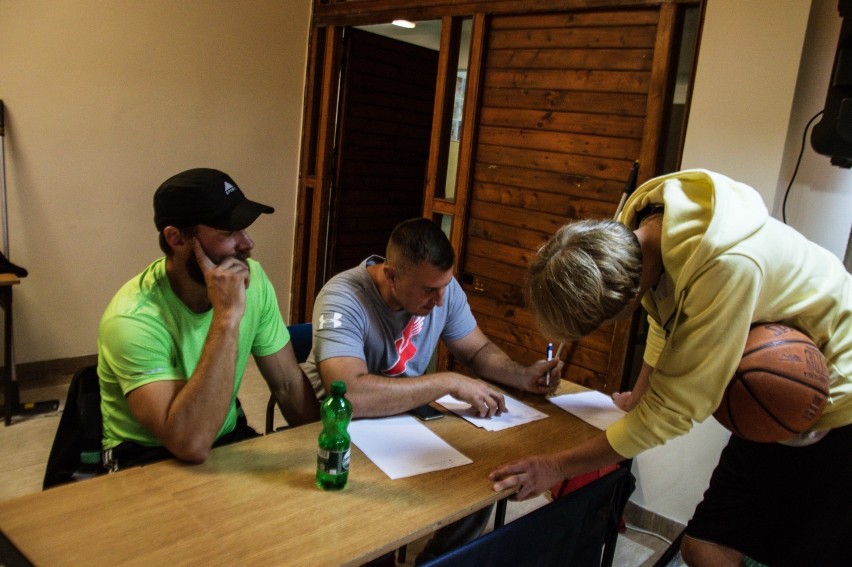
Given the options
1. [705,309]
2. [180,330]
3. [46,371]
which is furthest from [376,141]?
[705,309]

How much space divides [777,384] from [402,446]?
0.82 meters

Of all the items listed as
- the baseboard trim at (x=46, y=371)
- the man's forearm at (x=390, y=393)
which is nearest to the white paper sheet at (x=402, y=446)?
the man's forearm at (x=390, y=393)

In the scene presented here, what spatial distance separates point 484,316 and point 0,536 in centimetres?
256

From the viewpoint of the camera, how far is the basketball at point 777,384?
1266mm

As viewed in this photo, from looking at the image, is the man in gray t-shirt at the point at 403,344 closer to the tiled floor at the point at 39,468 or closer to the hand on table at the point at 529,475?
the hand on table at the point at 529,475

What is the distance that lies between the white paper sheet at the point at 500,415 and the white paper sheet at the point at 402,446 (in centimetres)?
15

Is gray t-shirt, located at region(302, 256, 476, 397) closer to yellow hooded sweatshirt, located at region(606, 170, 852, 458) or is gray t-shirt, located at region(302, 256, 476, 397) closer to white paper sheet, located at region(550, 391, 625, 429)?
white paper sheet, located at region(550, 391, 625, 429)

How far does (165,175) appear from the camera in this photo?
3.87 metres

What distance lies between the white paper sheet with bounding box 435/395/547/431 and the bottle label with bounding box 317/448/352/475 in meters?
0.51

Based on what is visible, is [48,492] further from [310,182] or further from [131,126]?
[310,182]

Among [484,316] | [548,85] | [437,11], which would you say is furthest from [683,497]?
[437,11]

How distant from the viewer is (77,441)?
1.50 metres

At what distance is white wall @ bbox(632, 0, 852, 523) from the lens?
2221mm

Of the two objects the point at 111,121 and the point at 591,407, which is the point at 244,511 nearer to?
the point at 591,407
